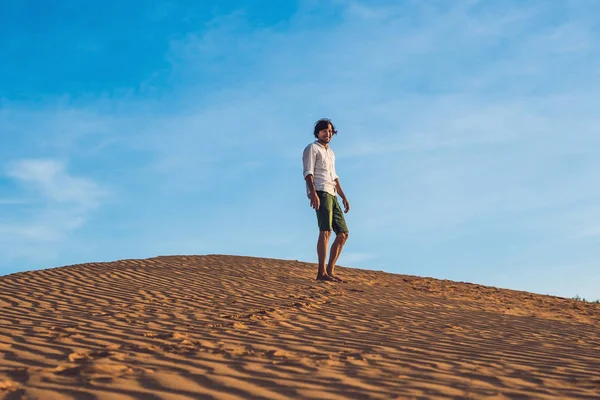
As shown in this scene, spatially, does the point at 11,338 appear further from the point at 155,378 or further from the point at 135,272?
the point at 135,272

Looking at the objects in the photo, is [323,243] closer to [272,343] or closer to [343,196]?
[343,196]

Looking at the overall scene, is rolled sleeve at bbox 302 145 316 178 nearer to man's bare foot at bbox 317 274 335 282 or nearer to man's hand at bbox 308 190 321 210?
man's hand at bbox 308 190 321 210

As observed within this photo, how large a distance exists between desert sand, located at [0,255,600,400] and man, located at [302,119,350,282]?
70 cm

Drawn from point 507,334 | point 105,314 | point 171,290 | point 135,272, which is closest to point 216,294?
point 171,290

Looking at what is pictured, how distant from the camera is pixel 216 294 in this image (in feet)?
26.9

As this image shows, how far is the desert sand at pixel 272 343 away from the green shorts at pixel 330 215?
86cm

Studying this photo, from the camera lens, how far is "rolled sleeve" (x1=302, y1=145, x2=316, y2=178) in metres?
9.20

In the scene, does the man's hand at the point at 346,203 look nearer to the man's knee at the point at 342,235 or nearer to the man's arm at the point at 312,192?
the man's knee at the point at 342,235

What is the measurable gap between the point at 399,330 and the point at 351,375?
2158 millimetres

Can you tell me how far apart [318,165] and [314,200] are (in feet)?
1.78

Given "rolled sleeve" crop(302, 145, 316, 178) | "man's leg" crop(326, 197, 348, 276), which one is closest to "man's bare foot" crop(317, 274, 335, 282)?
"man's leg" crop(326, 197, 348, 276)

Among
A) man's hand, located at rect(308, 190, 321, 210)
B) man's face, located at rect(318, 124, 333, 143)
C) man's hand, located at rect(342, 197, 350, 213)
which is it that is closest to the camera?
man's hand, located at rect(308, 190, 321, 210)

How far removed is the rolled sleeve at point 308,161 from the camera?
30.2ft

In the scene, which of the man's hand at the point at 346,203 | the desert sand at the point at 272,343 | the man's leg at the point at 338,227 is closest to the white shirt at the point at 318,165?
the man's leg at the point at 338,227
